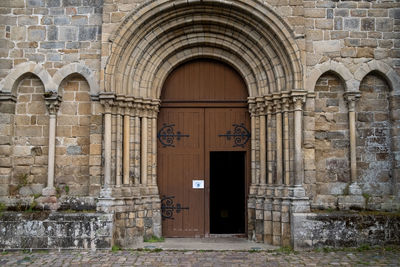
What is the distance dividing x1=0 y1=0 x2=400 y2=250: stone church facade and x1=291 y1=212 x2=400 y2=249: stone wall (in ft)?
1.29

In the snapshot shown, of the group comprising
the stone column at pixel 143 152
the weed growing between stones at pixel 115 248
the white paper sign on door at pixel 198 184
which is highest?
the stone column at pixel 143 152

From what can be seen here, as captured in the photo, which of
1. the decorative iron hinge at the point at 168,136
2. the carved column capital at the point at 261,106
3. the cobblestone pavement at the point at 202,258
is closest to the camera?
the cobblestone pavement at the point at 202,258

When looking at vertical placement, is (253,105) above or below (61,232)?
above

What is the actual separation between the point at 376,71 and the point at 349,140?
140 centimetres

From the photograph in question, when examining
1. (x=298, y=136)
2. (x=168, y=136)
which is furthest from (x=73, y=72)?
(x=298, y=136)

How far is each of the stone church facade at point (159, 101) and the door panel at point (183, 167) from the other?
0.24 meters

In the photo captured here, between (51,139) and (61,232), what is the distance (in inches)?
67.7

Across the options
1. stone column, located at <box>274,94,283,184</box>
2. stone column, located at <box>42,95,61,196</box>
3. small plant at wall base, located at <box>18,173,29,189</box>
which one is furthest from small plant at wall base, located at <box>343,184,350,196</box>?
small plant at wall base, located at <box>18,173,29,189</box>

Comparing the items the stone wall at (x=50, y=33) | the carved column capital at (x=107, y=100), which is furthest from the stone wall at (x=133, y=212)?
the stone wall at (x=50, y=33)

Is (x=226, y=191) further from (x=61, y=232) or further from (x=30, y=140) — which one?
(x=30, y=140)

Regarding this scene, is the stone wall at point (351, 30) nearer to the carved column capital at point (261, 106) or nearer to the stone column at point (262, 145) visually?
the carved column capital at point (261, 106)

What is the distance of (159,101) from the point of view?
23.8ft

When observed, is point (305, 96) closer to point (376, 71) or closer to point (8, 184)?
point (376, 71)

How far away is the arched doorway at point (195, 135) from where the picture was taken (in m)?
7.30
